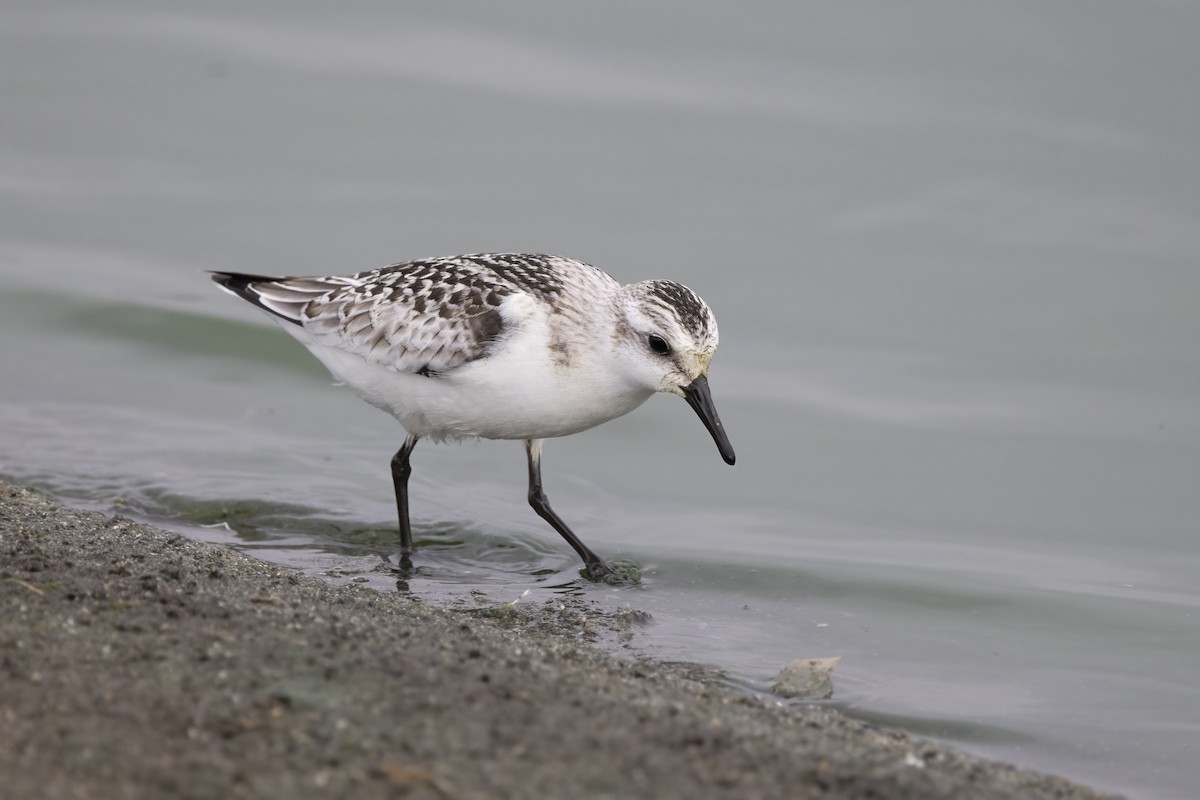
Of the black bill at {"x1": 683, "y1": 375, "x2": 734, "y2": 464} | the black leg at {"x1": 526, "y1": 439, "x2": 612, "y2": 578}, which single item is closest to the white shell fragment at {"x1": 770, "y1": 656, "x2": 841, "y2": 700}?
the black bill at {"x1": 683, "y1": 375, "x2": 734, "y2": 464}

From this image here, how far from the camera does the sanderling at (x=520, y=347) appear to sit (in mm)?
7613

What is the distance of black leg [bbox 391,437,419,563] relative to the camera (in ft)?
28.9

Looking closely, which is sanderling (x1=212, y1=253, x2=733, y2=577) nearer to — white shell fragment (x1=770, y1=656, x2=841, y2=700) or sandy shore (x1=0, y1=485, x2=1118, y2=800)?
white shell fragment (x1=770, y1=656, x2=841, y2=700)

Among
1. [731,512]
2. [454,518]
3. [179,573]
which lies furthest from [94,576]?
[731,512]

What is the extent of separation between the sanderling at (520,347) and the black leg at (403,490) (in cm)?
42

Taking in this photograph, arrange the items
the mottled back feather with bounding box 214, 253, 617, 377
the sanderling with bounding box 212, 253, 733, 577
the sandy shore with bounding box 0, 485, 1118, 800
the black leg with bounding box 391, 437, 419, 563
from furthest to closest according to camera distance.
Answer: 1. the black leg with bounding box 391, 437, 419, 563
2. the mottled back feather with bounding box 214, 253, 617, 377
3. the sanderling with bounding box 212, 253, 733, 577
4. the sandy shore with bounding box 0, 485, 1118, 800

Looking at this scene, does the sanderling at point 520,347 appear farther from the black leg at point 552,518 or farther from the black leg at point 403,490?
the black leg at point 403,490

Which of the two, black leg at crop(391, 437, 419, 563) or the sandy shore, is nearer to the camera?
the sandy shore

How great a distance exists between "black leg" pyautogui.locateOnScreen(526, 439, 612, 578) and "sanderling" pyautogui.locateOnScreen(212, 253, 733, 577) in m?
0.01

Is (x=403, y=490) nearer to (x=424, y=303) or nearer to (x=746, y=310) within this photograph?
(x=424, y=303)

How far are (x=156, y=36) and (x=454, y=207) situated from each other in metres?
5.06

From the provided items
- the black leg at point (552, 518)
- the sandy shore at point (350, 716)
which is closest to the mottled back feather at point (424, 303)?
the black leg at point (552, 518)

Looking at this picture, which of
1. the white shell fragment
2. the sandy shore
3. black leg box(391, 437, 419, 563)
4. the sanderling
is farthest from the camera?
black leg box(391, 437, 419, 563)

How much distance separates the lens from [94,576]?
5.89 m
